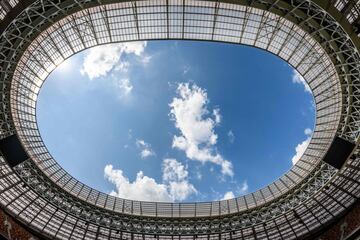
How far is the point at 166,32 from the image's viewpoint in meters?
46.9

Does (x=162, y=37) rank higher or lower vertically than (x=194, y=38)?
lower

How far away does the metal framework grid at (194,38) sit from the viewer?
39.6 m

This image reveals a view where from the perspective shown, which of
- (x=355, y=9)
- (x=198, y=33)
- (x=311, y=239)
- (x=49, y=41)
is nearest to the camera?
(x=355, y=9)

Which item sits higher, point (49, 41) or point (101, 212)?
point (49, 41)

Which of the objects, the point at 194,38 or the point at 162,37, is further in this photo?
the point at 194,38

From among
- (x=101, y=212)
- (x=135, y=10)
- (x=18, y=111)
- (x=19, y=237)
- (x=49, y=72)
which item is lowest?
(x=19, y=237)

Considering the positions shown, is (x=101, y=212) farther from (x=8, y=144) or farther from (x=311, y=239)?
(x=311, y=239)

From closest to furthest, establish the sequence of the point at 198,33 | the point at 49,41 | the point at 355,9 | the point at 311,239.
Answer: the point at 355,9, the point at 49,41, the point at 198,33, the point at 311,239

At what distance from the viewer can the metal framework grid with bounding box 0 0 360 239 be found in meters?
39.6

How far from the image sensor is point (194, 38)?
47250 millimetres

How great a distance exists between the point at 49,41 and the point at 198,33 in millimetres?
18001

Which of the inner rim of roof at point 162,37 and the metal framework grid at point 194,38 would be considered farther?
the inner rim of roof at point 162,37

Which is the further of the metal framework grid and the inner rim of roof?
the inner rim of roof

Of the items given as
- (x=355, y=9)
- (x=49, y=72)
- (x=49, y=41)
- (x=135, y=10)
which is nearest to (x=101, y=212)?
(x=49, y=72)
